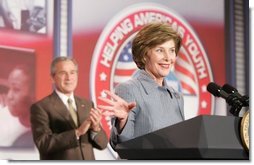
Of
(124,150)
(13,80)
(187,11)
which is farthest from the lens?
(187,11)

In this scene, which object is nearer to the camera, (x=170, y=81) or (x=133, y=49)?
(x=133, y=49)

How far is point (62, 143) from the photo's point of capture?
2533mm

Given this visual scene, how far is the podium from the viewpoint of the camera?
148 centimetres

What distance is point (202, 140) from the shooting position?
148 centimetres

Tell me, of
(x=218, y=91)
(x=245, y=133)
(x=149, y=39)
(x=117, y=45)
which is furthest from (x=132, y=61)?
(x=245, y=133)

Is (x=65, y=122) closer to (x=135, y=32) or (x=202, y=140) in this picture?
(x=135, y=32)

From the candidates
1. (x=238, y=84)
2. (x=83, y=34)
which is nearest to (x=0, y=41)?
(x=83, y=34)

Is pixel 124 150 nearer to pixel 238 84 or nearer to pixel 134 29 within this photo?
pixel 134 29

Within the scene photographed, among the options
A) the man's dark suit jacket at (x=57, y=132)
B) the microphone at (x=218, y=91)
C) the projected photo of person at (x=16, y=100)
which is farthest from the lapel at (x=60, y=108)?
the microphone at (x=218, y=91)

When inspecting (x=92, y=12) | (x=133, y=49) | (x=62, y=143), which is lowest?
(x=62, y=143)

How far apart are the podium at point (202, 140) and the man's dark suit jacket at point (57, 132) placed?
3.16 ft

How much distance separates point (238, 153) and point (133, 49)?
3.86 feet

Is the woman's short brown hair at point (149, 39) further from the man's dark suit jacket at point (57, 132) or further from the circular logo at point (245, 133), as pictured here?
the circular logo at point (245, 133)

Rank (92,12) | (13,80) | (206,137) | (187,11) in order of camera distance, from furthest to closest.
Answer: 1. (187,11)
2. (92,12)
3. (13,80)
4. (206,137)
